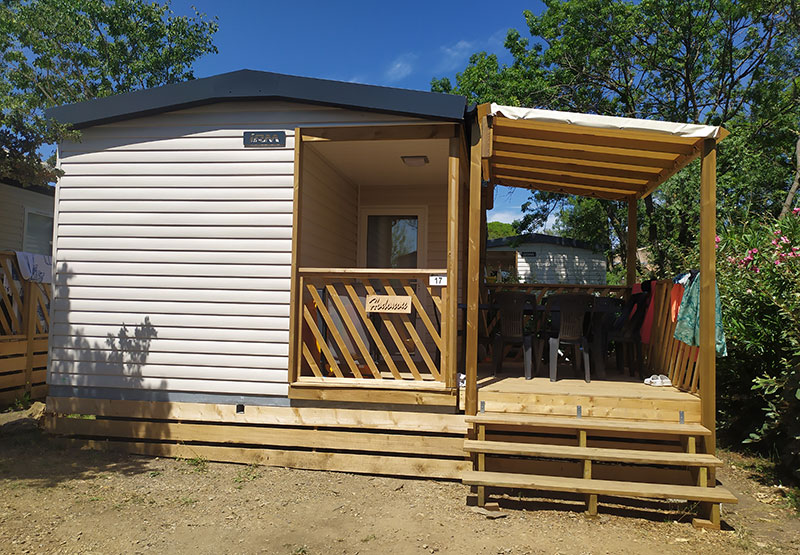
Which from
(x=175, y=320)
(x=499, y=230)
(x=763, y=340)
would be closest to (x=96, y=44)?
(x=175, y=320)

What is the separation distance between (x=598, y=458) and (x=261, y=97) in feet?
13.2

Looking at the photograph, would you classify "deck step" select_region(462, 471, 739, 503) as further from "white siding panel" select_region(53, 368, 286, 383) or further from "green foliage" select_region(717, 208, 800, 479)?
"white siding panel" select_region(53, 368, 286, 383)

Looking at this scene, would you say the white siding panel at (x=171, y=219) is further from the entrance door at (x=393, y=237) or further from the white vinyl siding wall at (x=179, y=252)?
the entrance door at (x=393, y=237)

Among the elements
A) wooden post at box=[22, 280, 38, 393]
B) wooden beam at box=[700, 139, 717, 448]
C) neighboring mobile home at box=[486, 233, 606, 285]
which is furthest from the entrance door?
neighboring mobile home at box=[486, 233, 606, 285]

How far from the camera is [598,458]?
3.91 meters

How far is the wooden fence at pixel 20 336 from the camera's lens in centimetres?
701

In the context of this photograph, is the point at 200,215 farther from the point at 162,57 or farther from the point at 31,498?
the point at 162,57

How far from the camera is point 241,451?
4.92 metres

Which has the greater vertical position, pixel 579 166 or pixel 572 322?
pixel 579 166

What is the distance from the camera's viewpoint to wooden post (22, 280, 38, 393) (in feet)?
23.9

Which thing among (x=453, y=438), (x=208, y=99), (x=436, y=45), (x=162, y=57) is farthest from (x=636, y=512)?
(x=436, y=45)

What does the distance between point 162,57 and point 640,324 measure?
1719cm

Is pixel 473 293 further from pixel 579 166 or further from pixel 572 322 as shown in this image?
pixel 579 166

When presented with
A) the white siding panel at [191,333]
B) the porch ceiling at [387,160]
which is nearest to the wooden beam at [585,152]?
the porch ceiling at [387,160]
